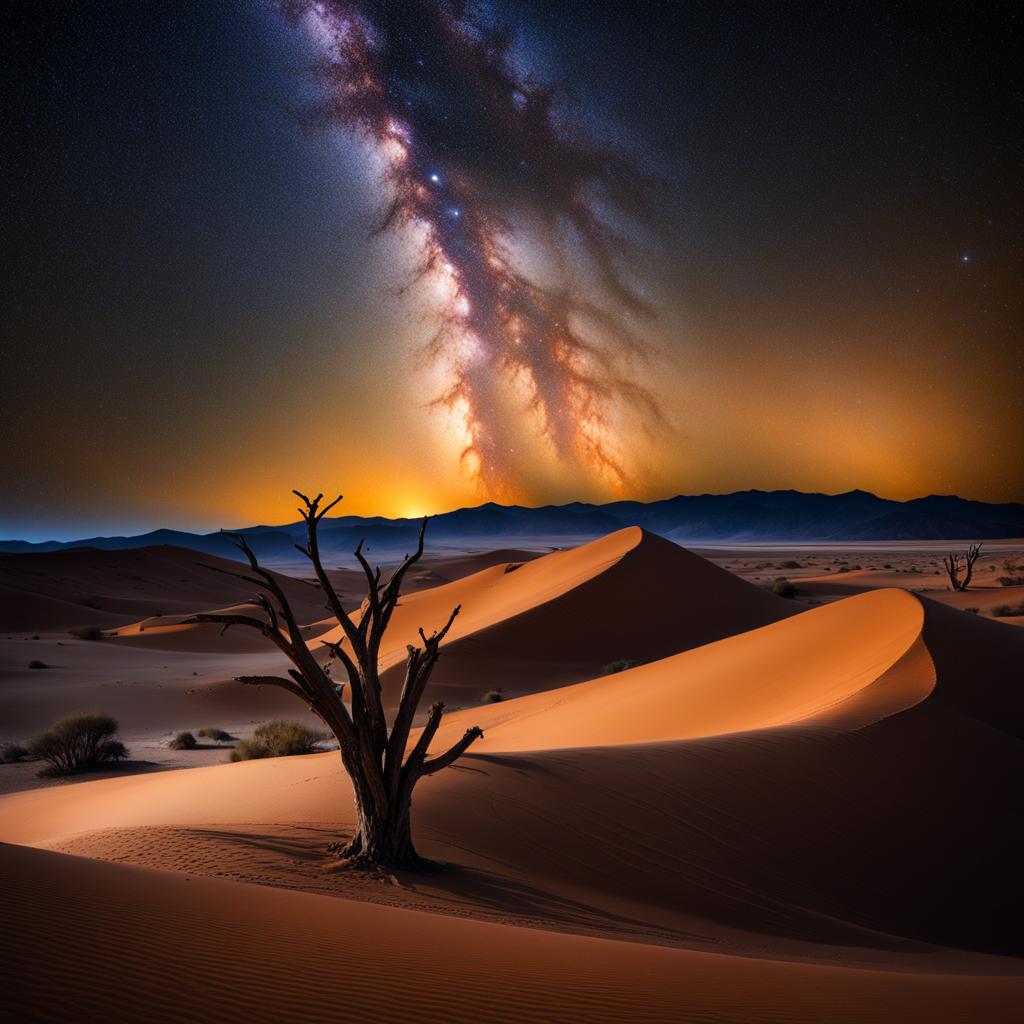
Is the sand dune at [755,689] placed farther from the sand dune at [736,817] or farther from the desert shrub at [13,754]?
the desert shrub at [13,754]

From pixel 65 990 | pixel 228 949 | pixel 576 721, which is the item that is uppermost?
pixel 65 990

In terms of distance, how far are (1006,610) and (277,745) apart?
26.8 meters

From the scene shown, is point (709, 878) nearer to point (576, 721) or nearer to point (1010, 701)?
point (1010, 701)

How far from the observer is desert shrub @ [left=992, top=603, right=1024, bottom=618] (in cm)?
2765

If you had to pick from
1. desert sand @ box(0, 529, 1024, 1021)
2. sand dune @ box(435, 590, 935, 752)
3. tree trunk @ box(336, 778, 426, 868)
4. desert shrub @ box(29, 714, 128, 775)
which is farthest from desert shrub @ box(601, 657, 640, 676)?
tree trunk @ box(336, 778, 426, 868)

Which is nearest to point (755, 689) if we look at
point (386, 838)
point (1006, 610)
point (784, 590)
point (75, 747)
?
point (386, 838)

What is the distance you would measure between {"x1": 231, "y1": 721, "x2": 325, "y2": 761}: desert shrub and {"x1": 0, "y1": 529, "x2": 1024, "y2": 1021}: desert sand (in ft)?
4.06

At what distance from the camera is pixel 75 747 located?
14.3 metres

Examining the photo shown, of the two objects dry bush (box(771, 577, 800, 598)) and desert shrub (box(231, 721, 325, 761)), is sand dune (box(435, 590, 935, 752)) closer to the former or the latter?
desert shrub (box(231, 721, 325, 761))

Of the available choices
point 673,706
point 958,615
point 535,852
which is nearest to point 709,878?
point 535,852

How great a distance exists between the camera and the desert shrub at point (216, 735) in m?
17.4

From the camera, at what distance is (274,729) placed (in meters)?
15.8

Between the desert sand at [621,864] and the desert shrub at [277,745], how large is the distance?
48.7 inches

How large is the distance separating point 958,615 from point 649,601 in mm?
13779
